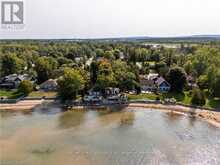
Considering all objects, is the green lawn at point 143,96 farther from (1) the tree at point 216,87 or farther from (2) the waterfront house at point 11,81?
(2) the waterfront house at point 11,81

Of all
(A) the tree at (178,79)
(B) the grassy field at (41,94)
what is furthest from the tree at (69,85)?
(A) the tree at (178,79)

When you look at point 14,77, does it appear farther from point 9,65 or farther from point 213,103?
point 213,103

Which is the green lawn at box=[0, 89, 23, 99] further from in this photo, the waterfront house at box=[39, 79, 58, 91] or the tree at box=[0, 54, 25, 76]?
the tree at box=[0, 54, 25, 76]

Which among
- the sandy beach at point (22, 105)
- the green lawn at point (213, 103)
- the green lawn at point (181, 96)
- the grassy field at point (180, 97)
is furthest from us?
the green lawn at point (181, 96)

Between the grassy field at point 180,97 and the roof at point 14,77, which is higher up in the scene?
the roof at point 14,77

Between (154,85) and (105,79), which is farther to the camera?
(154,85)

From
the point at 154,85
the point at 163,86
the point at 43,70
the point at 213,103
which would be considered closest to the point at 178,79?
the point at 163,86
